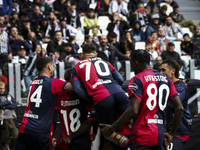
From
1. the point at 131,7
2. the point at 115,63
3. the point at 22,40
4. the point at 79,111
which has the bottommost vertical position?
the point at 79,111

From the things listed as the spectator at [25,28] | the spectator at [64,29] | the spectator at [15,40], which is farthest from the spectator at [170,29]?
the spectator at [15,40]

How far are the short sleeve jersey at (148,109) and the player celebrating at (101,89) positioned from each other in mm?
733

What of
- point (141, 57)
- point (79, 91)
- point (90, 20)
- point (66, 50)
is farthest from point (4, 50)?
point (141, 57)

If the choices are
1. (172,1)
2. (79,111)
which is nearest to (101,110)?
A: (79,111)

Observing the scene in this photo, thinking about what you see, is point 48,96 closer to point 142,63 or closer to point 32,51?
point 142,63

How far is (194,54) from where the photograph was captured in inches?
440

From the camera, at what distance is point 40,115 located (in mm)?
4934

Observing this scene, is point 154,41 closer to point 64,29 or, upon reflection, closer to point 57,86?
point 64,29

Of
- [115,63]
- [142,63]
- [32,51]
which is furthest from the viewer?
[32,51]

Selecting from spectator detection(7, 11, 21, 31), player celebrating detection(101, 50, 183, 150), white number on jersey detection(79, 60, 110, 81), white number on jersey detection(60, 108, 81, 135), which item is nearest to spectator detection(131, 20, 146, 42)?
spectator detection(7, 11, 21, 31)

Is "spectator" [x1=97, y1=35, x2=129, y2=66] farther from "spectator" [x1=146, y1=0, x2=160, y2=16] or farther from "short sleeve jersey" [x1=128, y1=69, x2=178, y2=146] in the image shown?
"short sleeve jersey" [x1=128, y1=69, x2=178, y2=146]

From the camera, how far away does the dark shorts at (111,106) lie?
15.2 feet

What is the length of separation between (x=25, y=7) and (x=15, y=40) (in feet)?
10.1

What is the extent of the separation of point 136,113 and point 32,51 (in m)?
7.92
